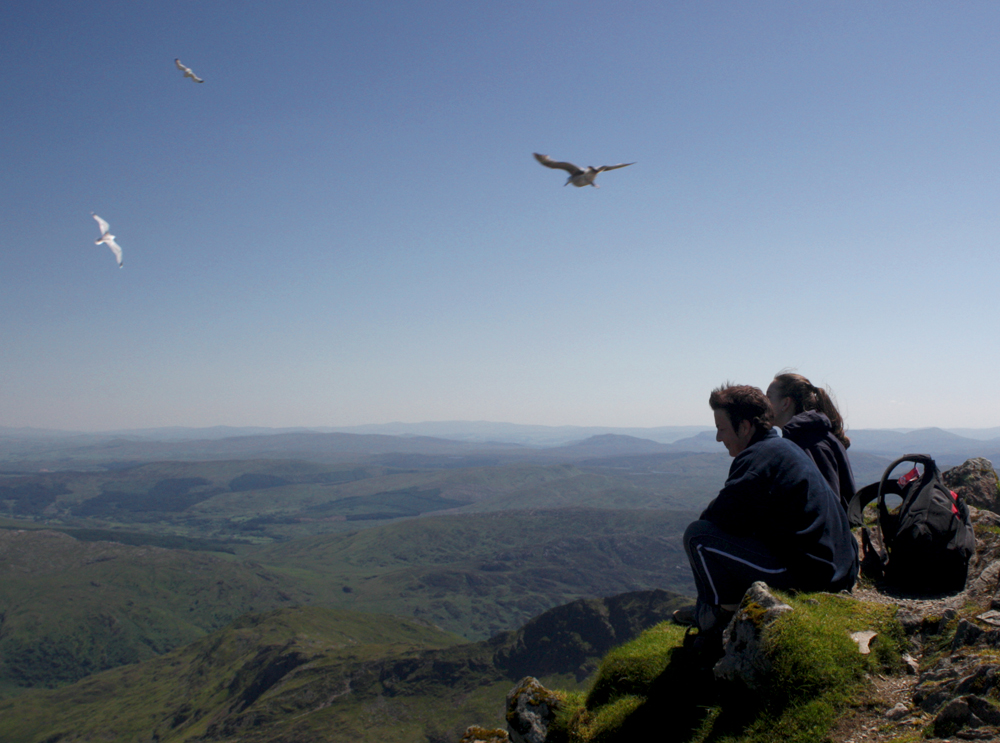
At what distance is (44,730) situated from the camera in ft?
607

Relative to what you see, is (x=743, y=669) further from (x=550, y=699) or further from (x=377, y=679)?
(x=377, y=679)

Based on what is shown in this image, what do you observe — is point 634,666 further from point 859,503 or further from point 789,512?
point 859,503

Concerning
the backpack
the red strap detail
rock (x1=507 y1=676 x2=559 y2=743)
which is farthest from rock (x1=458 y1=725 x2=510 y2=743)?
the red strap detail

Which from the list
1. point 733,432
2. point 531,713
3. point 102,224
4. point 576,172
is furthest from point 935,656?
point 102,224

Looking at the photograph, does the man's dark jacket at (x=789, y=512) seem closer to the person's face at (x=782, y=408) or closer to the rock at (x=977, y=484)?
the person's face at (x=782, y=408)

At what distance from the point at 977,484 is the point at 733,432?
14.5 meters

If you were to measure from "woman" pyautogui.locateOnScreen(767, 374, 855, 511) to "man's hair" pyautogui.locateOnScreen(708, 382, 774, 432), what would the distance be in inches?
70.6

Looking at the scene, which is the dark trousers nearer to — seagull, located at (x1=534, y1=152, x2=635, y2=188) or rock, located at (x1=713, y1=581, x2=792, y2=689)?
rock, located at (x1=713, y1=581, x2=792, y2=689)

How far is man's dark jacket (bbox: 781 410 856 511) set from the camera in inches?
407

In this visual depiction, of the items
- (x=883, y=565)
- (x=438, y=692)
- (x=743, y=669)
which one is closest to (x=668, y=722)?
(x=743, y=669)

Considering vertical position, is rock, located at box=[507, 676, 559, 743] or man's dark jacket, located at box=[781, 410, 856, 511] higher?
man's dark jacket, located at box=[781, 410, 856, 511]

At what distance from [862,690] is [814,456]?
14.5 ft

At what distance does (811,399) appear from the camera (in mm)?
11320

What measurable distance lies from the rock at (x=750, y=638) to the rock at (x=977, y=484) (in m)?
13.4
